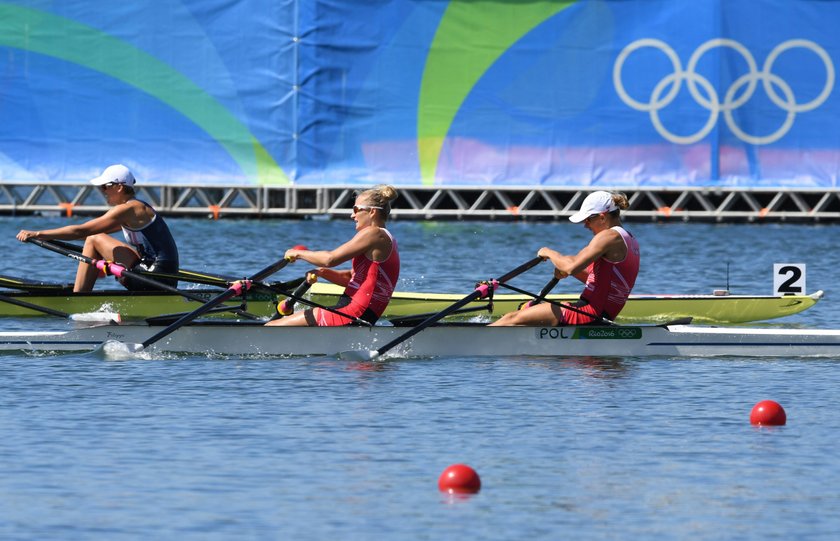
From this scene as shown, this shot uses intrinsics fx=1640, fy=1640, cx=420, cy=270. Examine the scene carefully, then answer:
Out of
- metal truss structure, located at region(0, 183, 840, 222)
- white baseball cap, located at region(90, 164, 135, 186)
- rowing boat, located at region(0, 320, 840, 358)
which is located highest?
metal truss structure, located at region(0, 183, 840, 222)

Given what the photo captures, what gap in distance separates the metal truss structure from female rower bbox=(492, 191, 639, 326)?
1834 cm

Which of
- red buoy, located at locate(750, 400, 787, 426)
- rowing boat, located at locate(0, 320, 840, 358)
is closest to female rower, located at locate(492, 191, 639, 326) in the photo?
rowing boat, located at locate(0, 320, 840, 358)

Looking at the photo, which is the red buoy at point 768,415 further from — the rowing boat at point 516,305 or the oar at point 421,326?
the rowing boat at point 516,305

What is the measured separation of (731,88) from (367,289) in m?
19.1

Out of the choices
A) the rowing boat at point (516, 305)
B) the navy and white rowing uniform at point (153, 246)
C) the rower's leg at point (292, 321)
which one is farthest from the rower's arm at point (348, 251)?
the navy and white rowing uniform at point (153, 246)

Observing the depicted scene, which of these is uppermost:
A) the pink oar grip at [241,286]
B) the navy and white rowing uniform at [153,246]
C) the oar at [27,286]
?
the navy and white rowing uniform at [153,246]

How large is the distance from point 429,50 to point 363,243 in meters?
19.1

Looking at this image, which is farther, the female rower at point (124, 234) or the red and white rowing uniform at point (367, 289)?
the female rower at point (124, 234)

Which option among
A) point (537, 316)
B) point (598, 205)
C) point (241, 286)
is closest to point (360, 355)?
point (241, 286)

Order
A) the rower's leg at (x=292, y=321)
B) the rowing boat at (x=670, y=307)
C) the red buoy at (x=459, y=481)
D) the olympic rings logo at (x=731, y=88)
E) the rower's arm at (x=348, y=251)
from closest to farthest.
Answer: the red buoy at (x=459, y=481)
the rower's arm at (x=348, y=251)
the rower's leg at (x=292, y=321)
the rowing boat at (x=670, y=307)
the olympic rings logo at (x=731, y=88)

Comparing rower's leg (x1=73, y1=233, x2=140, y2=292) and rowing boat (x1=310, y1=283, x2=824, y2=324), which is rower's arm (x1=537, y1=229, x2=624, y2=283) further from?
rower's leg (x1=73, y1=233, x2=140, y2=292)

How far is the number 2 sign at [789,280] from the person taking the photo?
57.6ft

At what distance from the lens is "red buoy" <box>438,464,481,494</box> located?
30.8ft

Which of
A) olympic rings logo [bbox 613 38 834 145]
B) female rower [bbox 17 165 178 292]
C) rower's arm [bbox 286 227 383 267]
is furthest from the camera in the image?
olympic rings logo [bbox 613 38 834 145]
